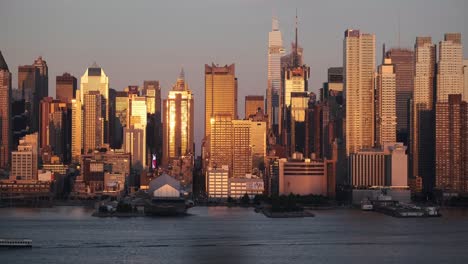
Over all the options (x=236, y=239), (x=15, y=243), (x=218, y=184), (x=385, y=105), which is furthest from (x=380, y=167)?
(x=15, y=243)

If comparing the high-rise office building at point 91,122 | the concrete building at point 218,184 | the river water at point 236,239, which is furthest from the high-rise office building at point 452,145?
the high-rise office building at point 91,122

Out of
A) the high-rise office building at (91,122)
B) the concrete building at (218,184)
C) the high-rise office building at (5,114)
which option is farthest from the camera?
the high-rise office building at (91,122)

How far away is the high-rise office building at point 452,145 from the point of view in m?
75.6

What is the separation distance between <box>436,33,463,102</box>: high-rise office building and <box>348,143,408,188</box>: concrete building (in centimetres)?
872

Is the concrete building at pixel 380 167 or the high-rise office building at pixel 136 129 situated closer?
the concrete building at pixel 380 167

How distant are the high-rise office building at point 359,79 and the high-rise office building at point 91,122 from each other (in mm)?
20595

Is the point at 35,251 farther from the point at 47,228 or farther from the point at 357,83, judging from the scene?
the point at 357,83

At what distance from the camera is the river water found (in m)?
33.2

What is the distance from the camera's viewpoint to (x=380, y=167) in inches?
2995

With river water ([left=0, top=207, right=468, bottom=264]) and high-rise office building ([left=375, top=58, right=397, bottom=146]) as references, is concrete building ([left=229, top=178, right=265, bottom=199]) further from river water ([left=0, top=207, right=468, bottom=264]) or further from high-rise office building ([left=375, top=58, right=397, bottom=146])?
river water ([left=0, top=207, right=468, bottom=264])

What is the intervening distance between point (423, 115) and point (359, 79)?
5241 mm

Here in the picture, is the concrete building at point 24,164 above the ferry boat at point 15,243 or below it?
above

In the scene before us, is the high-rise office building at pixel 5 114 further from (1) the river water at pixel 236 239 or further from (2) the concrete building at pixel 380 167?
(1) the river water at pixel 236 239

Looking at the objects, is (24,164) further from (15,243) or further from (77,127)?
(15,243)
